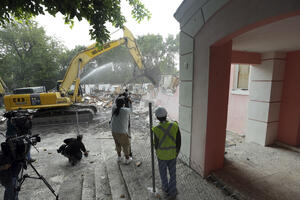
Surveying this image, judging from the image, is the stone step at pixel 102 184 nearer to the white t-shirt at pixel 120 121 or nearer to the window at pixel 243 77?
the white t-shirt at pixel 120 121

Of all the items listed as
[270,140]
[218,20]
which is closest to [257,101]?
[270,140]

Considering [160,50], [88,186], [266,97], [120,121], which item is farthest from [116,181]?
[160,50]

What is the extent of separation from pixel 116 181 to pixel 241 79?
211 inches

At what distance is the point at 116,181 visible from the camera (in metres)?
3.21

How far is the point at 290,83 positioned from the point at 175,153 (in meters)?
4.00

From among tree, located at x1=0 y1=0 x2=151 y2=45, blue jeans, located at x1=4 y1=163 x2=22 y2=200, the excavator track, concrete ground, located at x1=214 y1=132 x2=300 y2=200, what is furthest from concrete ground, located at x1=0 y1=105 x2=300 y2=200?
the excavator track

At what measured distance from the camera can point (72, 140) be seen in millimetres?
4070

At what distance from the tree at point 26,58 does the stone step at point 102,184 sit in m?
18.1

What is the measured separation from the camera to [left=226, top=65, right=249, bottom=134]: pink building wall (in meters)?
5.34

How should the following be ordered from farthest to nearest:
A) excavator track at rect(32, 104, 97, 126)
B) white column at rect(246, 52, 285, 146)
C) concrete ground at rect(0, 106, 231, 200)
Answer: excavator track at rect(32, 104, 97, 126) < white column at rect(246, 52, 285, 146) < concrete ground at rect(0, 106, 231, 200)

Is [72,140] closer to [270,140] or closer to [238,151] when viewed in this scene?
[238,151]

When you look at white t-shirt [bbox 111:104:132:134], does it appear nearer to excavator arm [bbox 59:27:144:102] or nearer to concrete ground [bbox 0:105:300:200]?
concrete ground [bbox 0:105:300:200]

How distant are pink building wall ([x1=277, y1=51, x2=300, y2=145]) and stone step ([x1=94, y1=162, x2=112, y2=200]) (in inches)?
197

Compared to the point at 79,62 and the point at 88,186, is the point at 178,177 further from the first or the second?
the point at 79,62
